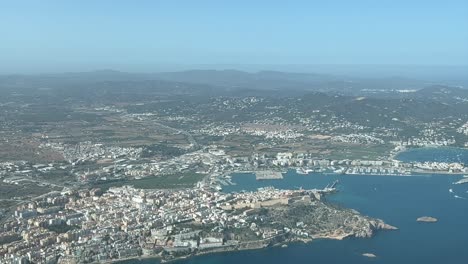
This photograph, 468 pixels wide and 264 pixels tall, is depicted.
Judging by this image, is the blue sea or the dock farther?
the dock

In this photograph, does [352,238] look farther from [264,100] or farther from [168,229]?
[264,100]

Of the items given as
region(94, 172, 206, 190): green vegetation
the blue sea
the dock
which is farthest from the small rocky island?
region(94, 172, 206, 190): green vegetation

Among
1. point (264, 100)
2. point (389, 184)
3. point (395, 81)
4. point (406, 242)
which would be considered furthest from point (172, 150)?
point (395, 81)

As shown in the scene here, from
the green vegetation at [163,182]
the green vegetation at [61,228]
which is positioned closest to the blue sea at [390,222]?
the green vegetation at [163,182]

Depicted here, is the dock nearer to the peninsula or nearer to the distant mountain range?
the peninsula

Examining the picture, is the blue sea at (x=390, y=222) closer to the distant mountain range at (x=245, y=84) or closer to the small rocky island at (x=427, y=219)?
the small rocky island at (x=427, y=219)

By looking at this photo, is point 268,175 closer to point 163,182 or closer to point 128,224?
point 163,182

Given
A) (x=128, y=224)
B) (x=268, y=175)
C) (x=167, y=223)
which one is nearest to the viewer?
(x=128, y=224)

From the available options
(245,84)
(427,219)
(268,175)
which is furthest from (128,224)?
(245,84)
